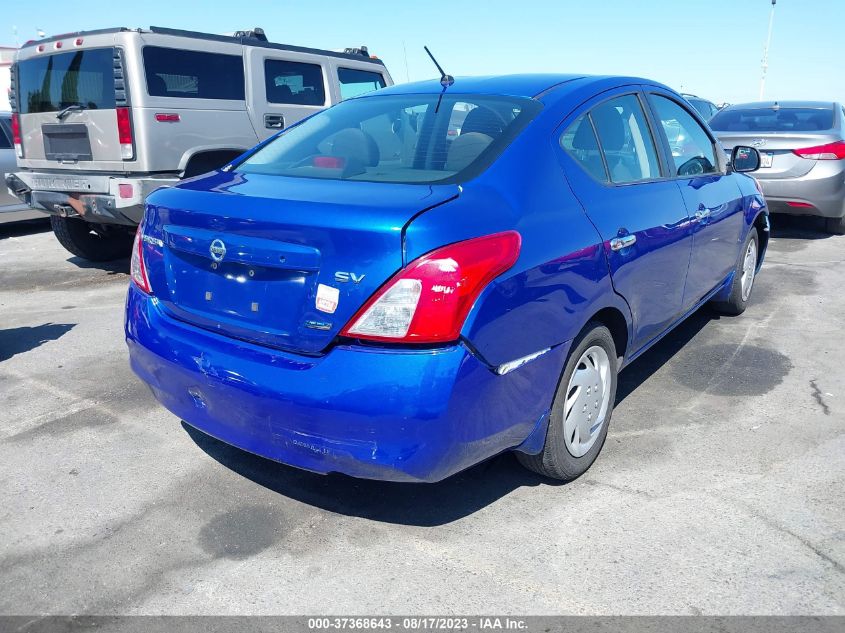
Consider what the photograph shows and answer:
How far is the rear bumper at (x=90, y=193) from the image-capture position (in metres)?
6.05

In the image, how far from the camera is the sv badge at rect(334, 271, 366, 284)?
7.50ft

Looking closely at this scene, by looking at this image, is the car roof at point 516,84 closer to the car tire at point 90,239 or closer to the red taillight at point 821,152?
the car tire at point 90,239

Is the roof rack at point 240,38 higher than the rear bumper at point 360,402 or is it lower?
higher

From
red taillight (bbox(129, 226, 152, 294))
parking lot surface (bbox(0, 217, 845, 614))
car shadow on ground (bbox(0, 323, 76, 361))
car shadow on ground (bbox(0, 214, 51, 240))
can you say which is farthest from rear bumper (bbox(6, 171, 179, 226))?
car shadow on ground (bbox(0, 214, 51, 240))

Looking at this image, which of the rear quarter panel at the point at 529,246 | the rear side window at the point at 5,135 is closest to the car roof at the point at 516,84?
the rear quarter panel at the point at 529,246

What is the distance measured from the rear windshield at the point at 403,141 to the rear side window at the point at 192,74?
3.30 m

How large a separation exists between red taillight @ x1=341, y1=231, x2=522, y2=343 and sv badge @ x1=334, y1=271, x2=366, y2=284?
0.23 feet

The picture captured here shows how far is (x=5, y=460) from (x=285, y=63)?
5.46m

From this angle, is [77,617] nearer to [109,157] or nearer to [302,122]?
[302,122]

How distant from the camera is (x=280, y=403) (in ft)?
7.86

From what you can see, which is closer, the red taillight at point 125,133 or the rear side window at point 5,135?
the red taillight at point 125,133

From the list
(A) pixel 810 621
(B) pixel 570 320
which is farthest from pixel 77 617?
(A) pixel 810 621

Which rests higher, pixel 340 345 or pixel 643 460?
pixel 340 345

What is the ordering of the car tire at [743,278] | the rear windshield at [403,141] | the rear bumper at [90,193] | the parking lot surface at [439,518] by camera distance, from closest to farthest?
the parking lot surface at [439,518], the rear windshield at [403,141], the car tire at [743,278], the rear bumper at [90,193]
